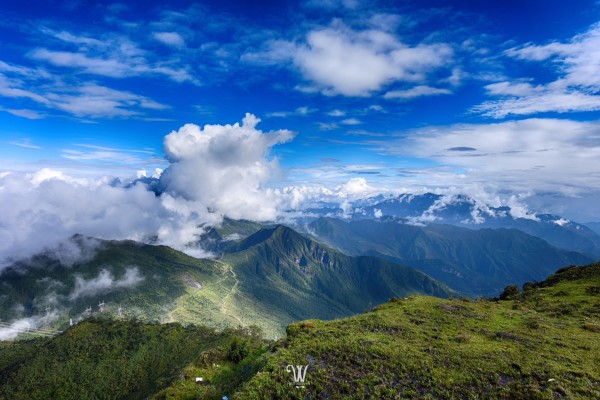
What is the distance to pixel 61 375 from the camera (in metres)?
197

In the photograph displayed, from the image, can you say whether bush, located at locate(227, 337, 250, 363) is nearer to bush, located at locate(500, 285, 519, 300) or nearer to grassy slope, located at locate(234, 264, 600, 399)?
grassy slope, located at locate(234, 264, 600, 399)

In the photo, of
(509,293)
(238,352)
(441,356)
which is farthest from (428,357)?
(509,293)

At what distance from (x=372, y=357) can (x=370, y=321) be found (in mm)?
13280

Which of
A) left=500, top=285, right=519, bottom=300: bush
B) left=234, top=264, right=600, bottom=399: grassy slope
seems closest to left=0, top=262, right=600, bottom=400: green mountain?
left=234, top=264, right=600, bottom=399: grassy slope

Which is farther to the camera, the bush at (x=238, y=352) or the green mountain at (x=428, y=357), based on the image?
the bush at (x=238, y=352)

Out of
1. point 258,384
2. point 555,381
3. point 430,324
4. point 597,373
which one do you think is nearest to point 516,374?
point 555,381

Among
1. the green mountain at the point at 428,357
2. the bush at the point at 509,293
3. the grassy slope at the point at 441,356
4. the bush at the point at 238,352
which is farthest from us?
the bush at the point at 509,293

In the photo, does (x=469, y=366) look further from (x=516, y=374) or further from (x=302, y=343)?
(x=302, y=343)

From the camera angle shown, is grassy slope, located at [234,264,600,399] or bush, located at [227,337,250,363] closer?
grassy slope, located at [234,264,600,399]

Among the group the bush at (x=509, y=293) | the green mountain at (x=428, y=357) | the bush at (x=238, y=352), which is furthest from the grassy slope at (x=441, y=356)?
the bush at (x=509, y=293)

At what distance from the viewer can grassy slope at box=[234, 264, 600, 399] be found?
24.9 meters

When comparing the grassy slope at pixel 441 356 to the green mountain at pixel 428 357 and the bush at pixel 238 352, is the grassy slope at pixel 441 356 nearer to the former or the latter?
the green mountain at pixel 428 357

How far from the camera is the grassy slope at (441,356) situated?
24875 millimetres

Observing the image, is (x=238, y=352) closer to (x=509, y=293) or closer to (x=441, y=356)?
(x=441, y=356)
